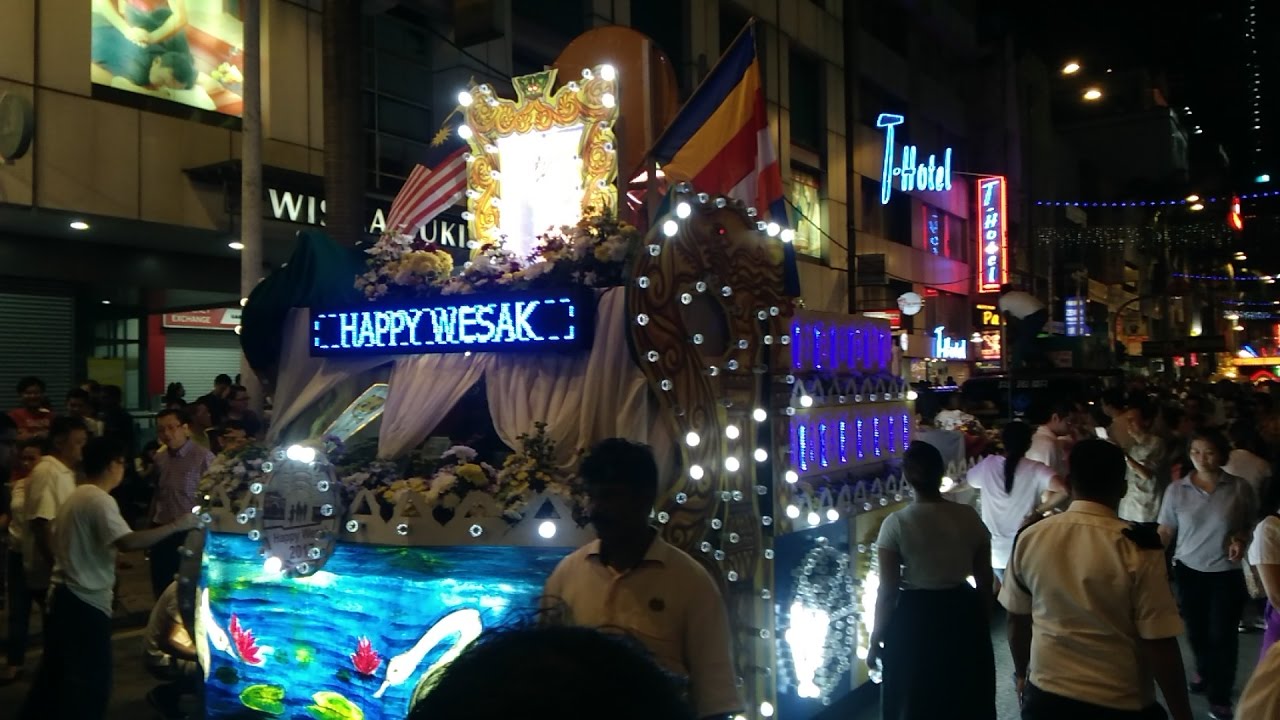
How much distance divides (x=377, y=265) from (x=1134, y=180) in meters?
50.7

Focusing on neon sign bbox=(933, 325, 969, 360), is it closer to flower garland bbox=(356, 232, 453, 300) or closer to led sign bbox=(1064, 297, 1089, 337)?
led sign bbox=(1064, 297, 1089, 337)

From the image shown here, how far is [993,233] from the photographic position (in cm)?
3088

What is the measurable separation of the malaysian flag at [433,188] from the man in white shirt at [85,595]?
3.18 m

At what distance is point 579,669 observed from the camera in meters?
1.18

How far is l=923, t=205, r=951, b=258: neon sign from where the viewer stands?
29344 millimetres

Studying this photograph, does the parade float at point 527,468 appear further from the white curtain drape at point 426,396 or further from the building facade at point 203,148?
the building facade at point 203,148

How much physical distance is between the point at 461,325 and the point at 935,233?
26.6 metres

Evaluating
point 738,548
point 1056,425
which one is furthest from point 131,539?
point 1056,425

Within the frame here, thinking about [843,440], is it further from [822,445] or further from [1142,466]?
[1142,466]

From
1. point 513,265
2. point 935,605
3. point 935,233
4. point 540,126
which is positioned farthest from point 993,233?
point 935,605

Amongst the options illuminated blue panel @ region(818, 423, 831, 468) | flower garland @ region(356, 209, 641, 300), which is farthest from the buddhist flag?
illuminated blue panel @ region(818, 423, 831, 468)

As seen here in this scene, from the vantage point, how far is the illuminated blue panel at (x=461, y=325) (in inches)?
214

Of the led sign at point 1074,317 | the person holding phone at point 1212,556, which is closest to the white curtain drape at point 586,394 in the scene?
the person holding phone at point 1212,556

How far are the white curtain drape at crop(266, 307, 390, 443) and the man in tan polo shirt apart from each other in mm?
3787
